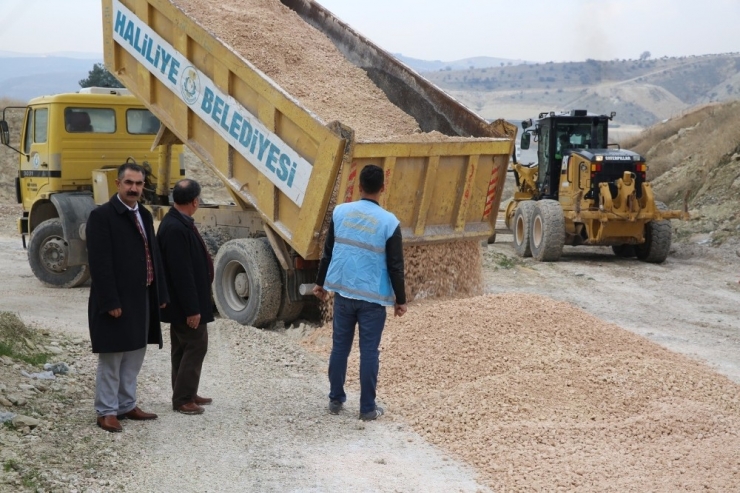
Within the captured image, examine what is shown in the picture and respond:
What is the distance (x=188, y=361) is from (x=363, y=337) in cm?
113

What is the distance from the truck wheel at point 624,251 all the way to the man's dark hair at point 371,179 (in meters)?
10.1

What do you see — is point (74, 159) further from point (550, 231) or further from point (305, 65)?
point (550, 231)

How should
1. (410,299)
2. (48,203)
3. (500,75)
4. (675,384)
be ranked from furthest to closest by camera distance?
(500,75) → (48,203) → (410,299) → (675,384)

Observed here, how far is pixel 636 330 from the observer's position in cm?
958

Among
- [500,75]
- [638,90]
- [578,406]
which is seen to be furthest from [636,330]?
[500,75]

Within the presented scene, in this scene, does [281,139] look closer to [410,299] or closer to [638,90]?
[410,299]

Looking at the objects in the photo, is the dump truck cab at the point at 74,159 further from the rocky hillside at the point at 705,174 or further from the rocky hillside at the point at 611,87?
the rocky hillside at the point at 611,87

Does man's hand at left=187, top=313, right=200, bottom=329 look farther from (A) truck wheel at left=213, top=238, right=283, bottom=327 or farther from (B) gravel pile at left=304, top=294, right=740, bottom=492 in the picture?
(A) truck wheel at left=213, top=238, right=283, bottom=327

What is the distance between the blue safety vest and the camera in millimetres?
5957

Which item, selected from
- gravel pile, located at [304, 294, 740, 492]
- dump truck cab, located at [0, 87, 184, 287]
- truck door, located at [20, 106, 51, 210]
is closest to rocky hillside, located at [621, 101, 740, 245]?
gravel pile, located at [304, 294, 740, 492]

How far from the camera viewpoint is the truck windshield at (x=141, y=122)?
11.4m

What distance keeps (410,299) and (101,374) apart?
360 cm

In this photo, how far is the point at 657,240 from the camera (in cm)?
1442

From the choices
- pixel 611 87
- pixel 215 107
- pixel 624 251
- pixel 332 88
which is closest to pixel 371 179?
pixel 215 107
